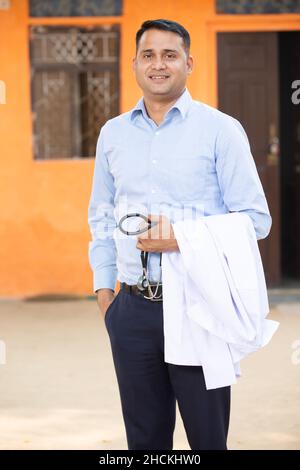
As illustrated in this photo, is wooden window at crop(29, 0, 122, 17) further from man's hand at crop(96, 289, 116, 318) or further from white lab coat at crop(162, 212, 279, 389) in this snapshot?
white lab coat at crop(162, 212, 279, 389)

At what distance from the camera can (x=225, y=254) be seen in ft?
8.67

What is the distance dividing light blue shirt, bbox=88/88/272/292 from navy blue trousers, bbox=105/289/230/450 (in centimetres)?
13

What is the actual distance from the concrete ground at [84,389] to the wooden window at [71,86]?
1657 millimetres

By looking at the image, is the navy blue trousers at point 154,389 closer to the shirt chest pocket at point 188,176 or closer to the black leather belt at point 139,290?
the black leather belt at point 139,290

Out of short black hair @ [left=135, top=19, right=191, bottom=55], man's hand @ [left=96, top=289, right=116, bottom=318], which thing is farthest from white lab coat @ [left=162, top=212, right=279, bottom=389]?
short black hair @ [left=135, top=19, right=191, bottom=55]

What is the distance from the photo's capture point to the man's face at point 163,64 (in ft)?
9.11

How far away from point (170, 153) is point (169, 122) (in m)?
0.12

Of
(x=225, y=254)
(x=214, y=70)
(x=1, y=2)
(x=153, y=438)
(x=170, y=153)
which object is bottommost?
(x=153, y=438)

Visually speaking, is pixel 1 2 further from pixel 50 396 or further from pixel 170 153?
pixel 170 153

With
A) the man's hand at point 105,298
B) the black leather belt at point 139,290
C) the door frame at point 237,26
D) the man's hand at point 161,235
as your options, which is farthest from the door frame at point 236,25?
the man's hand at point 161,235

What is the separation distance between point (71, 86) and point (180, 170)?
5.37 meters

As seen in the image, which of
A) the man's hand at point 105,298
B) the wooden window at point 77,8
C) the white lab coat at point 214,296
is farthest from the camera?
the wooden window at point 77,8

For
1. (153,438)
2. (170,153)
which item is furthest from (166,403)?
(170,153)

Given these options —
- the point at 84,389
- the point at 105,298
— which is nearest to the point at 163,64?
the point at 105,298
